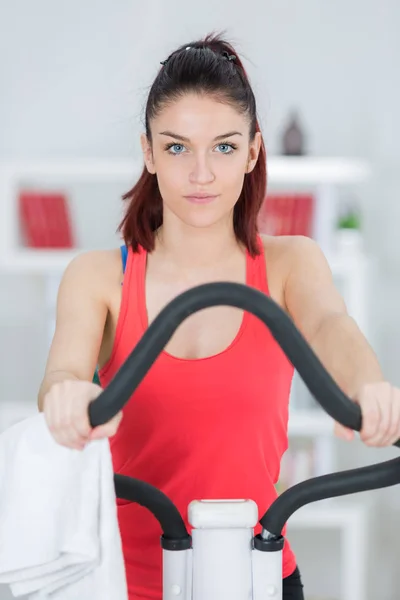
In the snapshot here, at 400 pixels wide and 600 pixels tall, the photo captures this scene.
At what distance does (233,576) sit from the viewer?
1111 millimetres

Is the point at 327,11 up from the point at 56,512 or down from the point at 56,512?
up

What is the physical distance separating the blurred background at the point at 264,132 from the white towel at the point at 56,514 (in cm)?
273

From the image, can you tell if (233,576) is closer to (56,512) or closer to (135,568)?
(56,512)

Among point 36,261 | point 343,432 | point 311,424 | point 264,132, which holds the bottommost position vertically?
point 311,424

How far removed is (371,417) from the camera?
3.44 feet

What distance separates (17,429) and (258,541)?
1.00ft

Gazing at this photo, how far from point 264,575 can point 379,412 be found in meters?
0.24

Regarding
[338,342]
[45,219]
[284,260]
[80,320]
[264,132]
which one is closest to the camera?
[338,342]

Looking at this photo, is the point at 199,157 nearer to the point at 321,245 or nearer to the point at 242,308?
the point at 242,308

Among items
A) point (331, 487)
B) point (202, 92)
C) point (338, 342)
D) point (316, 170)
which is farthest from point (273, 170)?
point (331, 487)

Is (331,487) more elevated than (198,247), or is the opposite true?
(198,247)

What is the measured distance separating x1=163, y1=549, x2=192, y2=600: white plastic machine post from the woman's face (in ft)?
1.61

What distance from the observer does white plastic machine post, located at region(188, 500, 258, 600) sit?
1106 millimetres

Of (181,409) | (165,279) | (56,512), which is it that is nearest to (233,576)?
(56,512)
